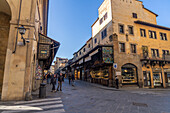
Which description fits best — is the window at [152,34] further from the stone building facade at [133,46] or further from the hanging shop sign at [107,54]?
the hanging shop sign at [107,54]

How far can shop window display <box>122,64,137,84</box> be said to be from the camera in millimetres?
14927

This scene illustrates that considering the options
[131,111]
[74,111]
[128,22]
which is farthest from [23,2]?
[128,22]

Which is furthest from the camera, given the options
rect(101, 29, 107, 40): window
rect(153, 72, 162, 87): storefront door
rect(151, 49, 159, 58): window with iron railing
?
rect(101, 29, 107, 40): window

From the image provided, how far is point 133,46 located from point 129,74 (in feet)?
15.3

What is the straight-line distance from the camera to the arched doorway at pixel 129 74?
14898 mm

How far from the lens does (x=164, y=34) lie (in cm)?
1914

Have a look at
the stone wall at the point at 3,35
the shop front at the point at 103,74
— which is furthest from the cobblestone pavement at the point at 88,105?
the shop front at the point at 103,74

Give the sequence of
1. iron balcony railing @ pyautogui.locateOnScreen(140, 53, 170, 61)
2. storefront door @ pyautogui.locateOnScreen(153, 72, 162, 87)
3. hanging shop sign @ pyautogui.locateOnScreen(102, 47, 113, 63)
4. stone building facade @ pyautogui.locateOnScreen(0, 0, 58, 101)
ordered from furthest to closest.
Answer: storefront door @ pyautogui.locateOnScreen(153, 72, 162, 87) → iron balcony railing @ pyautogui.locateOnScreen(140, 53, 170, 61) → hanging shop sign @ pyautogui.locateOnScreen(102, 47, 113, 63) → stone building facade @ pyautogui.locateOnScreen(0, 0, 58, 101)

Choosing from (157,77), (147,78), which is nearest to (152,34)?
(157,77)

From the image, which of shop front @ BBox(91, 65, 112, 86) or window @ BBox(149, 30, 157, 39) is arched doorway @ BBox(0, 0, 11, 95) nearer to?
shop front @ BBox(91, 65, 112, 86)

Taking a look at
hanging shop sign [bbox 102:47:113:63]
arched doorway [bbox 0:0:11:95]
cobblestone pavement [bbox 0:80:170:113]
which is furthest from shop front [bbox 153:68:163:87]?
arched doorway [bbox 0:0:11:95]

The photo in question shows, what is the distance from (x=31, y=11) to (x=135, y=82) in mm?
16050

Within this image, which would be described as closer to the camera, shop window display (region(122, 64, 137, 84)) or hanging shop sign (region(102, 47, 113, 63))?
hanging shop sign (region(102, 47, 113, 63))

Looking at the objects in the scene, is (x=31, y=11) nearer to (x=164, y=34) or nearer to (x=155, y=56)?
(x=155, y=56)
